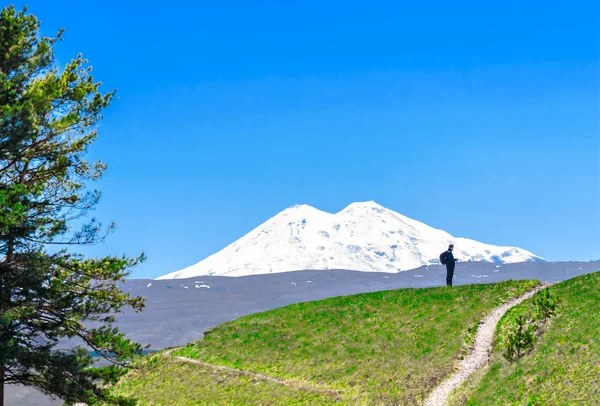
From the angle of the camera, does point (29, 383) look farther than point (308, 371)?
No

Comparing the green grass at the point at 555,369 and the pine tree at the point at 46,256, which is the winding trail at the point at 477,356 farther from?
the pine tree at the point at 46,256

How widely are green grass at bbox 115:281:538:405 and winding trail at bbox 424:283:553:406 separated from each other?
22.9 inches

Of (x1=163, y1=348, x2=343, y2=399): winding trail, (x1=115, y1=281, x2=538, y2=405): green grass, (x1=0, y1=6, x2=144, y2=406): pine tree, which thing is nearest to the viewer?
(x1=0, y1=6, x2=144, y2=406): pine tree

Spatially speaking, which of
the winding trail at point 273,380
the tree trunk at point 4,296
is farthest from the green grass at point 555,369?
the tree trunk at point 4,296

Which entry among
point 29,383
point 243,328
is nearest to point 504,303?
point 243,328

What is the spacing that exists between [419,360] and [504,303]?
33.2 ft

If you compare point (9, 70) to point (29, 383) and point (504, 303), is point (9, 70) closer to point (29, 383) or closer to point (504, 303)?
point (29, 383)

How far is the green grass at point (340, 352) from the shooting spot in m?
38.9

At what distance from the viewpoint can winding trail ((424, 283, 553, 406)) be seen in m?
34.3

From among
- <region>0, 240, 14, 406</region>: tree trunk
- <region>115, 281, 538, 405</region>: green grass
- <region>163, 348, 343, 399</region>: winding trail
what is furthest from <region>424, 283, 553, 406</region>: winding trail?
<region>0, 240, 14, 406</region>: tree trunk

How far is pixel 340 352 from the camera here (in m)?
45.4

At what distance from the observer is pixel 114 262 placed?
96.6 feet

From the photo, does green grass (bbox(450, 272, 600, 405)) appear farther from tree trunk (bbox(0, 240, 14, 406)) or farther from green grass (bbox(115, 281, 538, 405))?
tree trunk (bbox(0, 240, 14, 406))

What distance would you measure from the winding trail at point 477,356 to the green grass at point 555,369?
0.90 metres
